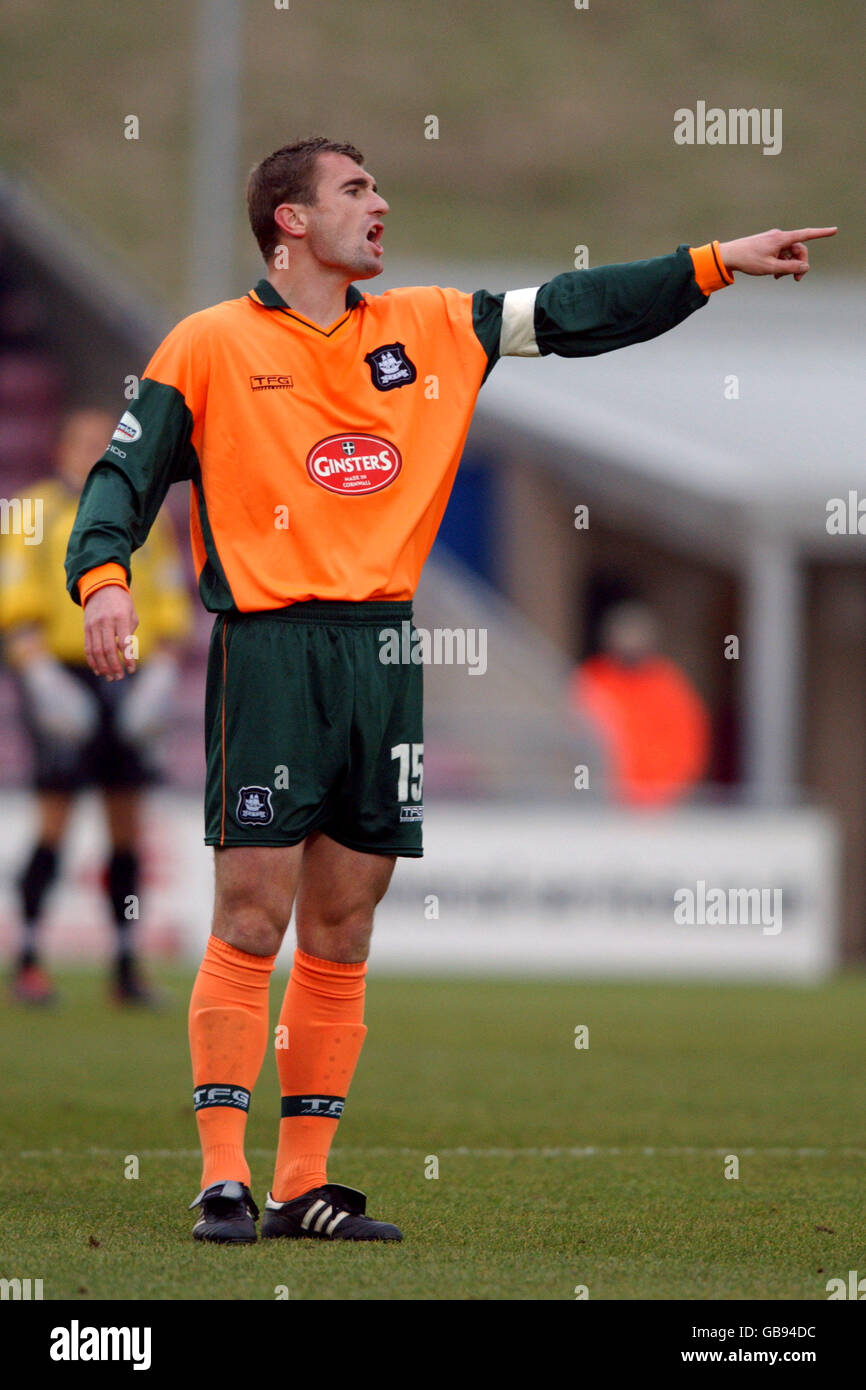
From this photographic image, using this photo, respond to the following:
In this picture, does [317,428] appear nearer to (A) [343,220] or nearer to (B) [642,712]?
(A) [343,220]

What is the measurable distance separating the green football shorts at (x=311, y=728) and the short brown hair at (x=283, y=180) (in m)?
0.81

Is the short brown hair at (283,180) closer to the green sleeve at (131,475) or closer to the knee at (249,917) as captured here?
the green sleeve at (131,475)

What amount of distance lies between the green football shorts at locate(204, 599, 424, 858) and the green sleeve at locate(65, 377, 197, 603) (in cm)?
27

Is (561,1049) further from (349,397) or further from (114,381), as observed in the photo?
(114,381)

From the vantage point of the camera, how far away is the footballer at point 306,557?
435 cm

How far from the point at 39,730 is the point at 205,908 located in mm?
3257

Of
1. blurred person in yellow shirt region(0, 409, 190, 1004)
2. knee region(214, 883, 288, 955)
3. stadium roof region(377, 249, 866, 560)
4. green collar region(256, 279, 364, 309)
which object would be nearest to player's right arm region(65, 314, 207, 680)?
green collar region(256, 279, 364, 309)

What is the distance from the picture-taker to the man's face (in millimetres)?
4508

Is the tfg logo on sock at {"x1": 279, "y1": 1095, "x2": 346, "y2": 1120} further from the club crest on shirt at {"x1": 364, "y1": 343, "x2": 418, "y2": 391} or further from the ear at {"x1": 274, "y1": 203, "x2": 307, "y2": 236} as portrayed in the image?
the ear at {"x1": 274, "y1": 203, "x2": 307, "y2": 236}

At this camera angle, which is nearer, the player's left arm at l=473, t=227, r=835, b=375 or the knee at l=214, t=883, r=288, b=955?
the knee at l=214, t=883, r=288, b=955

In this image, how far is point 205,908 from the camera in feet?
41.5

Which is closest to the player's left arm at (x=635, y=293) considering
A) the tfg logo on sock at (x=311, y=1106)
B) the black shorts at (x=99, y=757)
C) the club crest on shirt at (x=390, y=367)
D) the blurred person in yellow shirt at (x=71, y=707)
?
the club crest on shirt at (x=390, y=367)

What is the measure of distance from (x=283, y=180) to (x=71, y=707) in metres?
5.22

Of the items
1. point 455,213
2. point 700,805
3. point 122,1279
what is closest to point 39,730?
point 700,805
